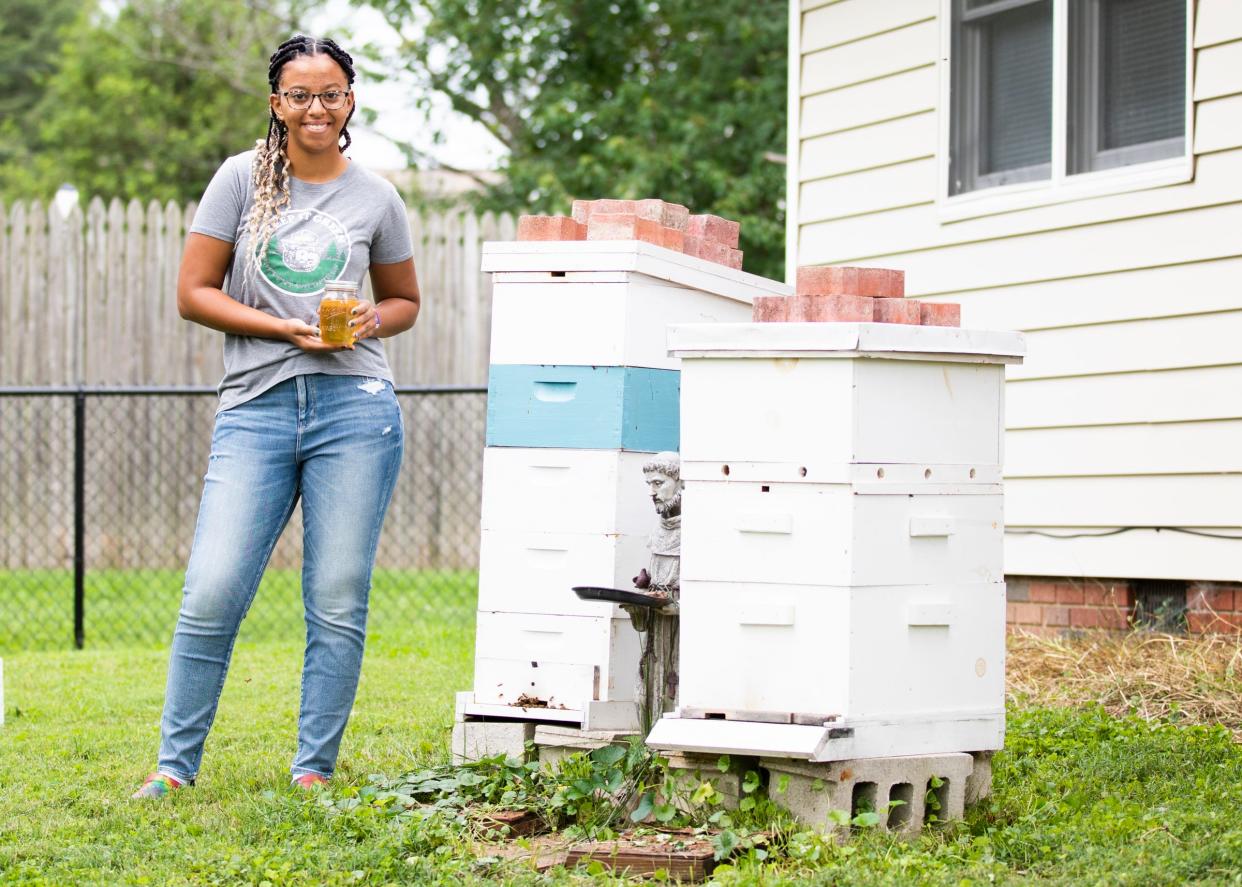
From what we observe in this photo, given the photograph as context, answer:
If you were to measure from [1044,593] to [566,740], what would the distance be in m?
3.32

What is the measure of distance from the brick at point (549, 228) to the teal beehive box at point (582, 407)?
1.24ft

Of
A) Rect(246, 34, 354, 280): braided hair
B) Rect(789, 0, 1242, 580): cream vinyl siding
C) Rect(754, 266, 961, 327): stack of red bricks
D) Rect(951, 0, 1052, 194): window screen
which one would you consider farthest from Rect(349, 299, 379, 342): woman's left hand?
Rect(951, 0, 1052, 194): window screen

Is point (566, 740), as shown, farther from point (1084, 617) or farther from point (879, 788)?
point (1084, 617)

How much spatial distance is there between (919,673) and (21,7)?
23.9m

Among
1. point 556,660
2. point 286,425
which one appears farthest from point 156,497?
point 556,660

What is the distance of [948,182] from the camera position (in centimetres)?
701

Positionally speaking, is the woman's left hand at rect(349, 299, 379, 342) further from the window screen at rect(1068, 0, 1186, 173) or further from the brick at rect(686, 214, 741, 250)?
the window screen at rect(1068, 0, 1186, 173)

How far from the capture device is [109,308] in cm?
1038

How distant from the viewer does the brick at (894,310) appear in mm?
3727

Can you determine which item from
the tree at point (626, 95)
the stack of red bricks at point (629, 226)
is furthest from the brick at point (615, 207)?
the tree at point (626, 95)

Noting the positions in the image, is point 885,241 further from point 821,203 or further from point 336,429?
point 336,429

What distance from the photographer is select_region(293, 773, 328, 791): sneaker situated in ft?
13.3

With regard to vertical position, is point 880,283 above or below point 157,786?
above

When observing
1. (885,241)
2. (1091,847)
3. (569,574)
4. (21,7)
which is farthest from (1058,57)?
(21,7)
